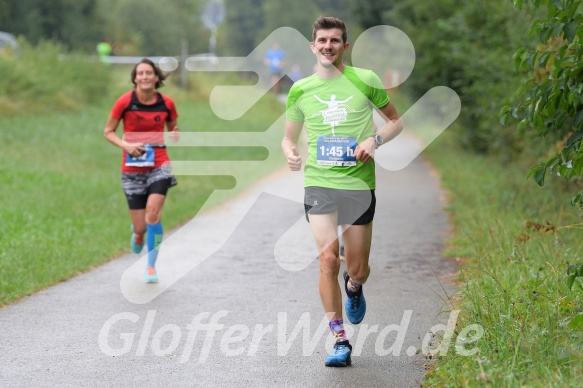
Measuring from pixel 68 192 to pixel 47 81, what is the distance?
12356 mm

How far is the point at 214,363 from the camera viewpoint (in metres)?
6.33

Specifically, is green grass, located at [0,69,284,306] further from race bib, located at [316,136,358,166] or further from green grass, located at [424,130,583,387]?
green grass, located at [424,130,583,387]

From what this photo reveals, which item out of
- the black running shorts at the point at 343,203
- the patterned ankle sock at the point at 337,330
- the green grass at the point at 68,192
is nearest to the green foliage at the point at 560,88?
the black running shorts at the point at 343,203

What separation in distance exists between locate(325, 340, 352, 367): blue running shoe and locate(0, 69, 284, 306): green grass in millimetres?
3061

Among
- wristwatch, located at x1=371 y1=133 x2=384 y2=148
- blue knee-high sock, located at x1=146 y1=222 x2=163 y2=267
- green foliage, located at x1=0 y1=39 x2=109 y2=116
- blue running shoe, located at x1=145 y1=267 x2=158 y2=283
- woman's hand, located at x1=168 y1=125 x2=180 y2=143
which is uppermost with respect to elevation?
wristwatch, located at x1=371 y1=133 x2=384 y2=148

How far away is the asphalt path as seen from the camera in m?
6.11

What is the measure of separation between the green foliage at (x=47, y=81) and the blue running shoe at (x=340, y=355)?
63.3 feet

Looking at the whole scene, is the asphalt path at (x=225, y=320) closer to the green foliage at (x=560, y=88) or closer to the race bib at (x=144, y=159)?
the race bib at (x=144, y=159)

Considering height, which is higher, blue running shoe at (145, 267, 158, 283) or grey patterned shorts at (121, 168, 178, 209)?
grey patterned shorts at (121, 168, 178, 209)

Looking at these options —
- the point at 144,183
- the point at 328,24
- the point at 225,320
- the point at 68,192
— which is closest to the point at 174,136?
the point at 144,183

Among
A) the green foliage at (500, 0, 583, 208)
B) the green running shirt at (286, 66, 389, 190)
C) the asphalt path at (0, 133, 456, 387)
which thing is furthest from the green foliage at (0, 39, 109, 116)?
the green foliage at (500, 0, 583, 208)

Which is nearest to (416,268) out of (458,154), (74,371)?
(74,371)

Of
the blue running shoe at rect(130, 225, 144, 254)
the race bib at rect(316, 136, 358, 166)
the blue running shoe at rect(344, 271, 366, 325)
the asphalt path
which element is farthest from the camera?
the blue running shoe at rect(130, 225, 144, 254)

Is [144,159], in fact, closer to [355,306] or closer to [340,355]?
[355,306]
